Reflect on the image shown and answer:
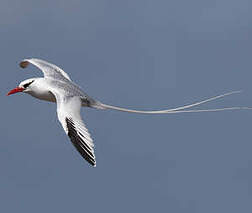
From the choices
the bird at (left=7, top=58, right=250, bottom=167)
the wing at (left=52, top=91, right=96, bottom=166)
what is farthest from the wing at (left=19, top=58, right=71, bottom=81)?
the wing at (left=52, top=91, right=96, bottom=166)

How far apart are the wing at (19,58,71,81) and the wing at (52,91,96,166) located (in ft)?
10.6

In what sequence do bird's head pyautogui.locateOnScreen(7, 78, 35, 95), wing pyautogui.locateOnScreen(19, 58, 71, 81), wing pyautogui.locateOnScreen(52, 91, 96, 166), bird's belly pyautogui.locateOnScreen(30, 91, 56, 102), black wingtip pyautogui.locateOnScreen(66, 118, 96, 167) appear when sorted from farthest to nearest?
wing pyautogui.locateOnScreen(19, 58, 71, 81)
bird's head pyautogui.locateOnScreen(7, 78, 35, 95)
bird's belly pyautogui.locateOnScreen(30, 91, 56, 102)
wing pyautogui.locateOnScreen(52, 91, 96, 166)
black wingtip pyautogui.locateOnScreen(66, 118, 96, 167)

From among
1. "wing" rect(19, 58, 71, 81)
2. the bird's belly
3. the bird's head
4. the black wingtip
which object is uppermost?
"wing" rect(19, 58, 71, 81)

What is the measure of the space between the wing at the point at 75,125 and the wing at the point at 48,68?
10.6ft

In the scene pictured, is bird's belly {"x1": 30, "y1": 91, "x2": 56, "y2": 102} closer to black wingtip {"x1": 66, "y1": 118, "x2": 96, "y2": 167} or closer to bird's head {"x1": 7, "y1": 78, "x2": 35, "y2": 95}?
bird's head {"x1": 7, "y1": 78, "x2": 35, "y2": 95}

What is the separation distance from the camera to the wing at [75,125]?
583 inches

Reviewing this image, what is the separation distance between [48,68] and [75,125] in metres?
6.47

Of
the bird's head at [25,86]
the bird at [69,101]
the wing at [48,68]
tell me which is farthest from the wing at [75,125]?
the wing at [48,68]

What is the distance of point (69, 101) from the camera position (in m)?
17.0

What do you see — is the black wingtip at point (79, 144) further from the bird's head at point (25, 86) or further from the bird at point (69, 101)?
the bird's head at point (25, 86)

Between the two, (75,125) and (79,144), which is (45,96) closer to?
(75,125)

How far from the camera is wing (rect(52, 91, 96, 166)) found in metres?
14.8

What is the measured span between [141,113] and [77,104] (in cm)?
225

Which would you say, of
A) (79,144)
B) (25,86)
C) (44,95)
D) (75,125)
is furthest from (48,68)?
(79,144)
